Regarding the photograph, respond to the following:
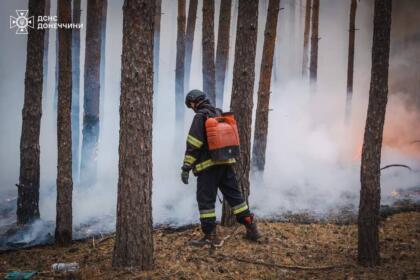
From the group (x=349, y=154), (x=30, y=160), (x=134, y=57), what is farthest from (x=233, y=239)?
(x=349, y=154)

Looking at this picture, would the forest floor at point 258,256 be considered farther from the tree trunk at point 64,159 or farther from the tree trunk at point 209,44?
the tree trunk at point 209,44

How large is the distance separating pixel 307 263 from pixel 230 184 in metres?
1.58

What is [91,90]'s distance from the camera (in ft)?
34.4

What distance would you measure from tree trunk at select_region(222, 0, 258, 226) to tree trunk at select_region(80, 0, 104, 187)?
6.07 metres

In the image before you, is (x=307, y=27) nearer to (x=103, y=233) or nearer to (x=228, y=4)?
(x=228, y=4)

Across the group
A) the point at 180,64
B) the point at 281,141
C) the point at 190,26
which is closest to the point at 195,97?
the point at 180,64

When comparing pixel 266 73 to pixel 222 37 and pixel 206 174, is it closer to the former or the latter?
pixel 222 37

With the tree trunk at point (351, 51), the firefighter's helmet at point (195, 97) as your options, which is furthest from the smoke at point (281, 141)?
the firefighter's helmet at point (195, 97)

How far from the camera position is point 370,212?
4.54 metres

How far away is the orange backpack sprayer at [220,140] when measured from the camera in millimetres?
4836

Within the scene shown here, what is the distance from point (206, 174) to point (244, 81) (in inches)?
73.2

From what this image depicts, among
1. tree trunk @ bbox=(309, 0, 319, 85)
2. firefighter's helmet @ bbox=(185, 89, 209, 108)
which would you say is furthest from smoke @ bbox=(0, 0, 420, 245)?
firefighter's helmet @ bbox=(185, 89, 209, 108)

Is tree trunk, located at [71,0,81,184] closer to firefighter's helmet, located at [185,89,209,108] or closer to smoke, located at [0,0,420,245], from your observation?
smoke, located at [0,0,420,245]

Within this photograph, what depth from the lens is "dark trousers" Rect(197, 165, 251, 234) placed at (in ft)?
16.6
